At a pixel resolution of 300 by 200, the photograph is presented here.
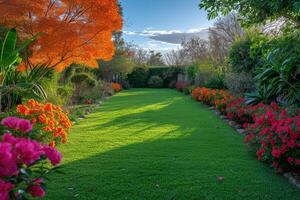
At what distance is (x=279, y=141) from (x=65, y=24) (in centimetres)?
844

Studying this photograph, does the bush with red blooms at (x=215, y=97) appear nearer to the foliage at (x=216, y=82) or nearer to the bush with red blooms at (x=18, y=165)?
the foliage at (x=216, y=82)

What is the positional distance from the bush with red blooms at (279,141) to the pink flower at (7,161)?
3.68 m

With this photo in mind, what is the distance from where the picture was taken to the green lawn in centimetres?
388

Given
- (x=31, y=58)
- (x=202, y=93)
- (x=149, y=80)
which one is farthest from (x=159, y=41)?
(x=31, y=58)

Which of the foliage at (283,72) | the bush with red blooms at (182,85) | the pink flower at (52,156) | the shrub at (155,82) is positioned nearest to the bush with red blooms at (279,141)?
the foliage at (283,72)

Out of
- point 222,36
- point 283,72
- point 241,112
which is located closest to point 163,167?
point 283,72

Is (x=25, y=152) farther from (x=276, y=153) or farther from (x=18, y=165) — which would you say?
(x=276, y=153)

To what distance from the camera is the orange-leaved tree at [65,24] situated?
10594 mm

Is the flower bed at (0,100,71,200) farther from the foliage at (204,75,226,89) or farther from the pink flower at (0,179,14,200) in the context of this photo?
the foliage at (204,75,226,89)

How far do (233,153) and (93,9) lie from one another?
7430mm

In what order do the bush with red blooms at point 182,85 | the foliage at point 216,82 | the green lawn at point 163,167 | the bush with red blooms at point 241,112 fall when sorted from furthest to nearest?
the bush with red blooms at point 182,85
the foliage at point 216,82
the bush with red blooms at point 241,112
the green lawn at point 163,167

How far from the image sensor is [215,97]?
40.5 feet

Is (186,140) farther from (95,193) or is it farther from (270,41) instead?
(95,193)

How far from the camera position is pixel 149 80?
32844 mm
